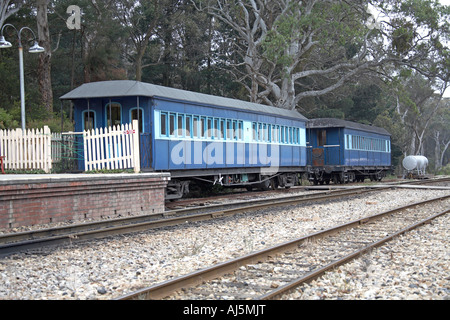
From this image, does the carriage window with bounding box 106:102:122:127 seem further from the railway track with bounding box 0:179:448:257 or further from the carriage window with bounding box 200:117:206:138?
the railway track with bounding box 0:179:448:257

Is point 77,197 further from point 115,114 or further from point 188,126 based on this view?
point 188,126

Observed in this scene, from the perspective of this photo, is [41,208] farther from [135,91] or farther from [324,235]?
[324,235]

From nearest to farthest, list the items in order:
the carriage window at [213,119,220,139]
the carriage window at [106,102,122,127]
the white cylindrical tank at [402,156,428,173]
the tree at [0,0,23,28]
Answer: the carriage window at [106,102,122,127] < the carriage window at [213,119,220,139] < the tree at [0,0,23,28] < the white cylindrical tank at [402,156,428,173]

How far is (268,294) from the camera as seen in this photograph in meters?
5.59

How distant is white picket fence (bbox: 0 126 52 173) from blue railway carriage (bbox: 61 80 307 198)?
1.43 m

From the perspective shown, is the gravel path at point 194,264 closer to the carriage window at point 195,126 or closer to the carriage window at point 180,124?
the carriage window at point 180,124

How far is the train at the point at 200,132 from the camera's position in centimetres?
1504

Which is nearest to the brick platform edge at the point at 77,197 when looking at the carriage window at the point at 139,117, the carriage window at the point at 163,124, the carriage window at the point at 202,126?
the carriage window at the point at 163,124

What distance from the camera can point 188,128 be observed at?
1644 cm

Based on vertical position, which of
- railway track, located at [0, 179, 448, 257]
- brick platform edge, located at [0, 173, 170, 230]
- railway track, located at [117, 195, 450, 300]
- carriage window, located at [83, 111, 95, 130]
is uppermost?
carriage window, located at [83, 111, 95, 130]

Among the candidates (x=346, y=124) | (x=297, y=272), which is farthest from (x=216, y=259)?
(x=346, y=124)

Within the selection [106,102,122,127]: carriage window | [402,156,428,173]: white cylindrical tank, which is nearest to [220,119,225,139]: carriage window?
[106,102,122,127]: carriage window

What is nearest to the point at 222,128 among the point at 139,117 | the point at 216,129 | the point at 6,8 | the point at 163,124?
the point at 216,129

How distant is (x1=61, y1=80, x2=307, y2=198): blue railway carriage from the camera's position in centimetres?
1500
